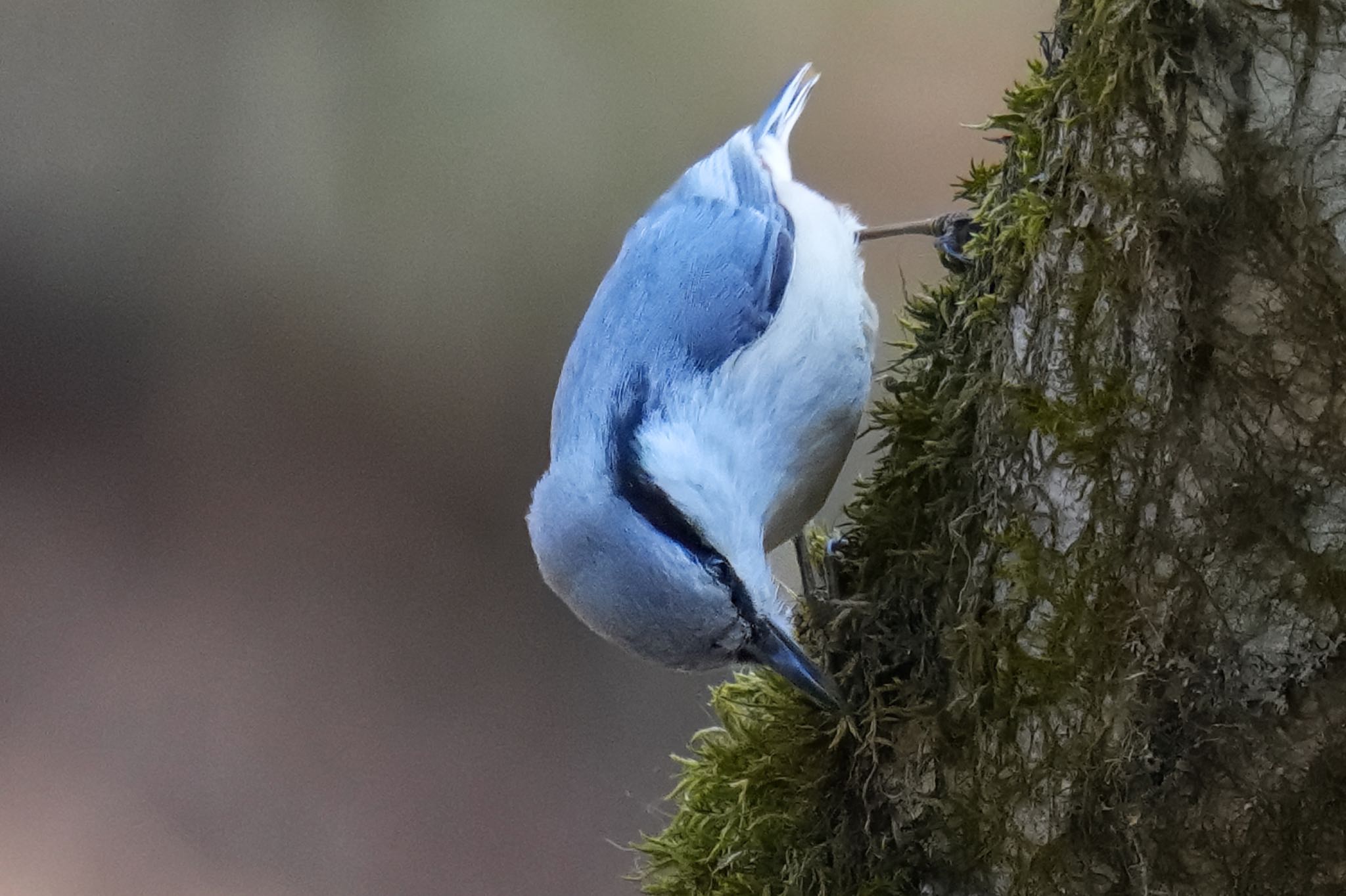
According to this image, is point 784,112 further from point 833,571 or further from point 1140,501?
point 1140,501

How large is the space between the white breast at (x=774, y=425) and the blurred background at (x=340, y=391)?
76cm

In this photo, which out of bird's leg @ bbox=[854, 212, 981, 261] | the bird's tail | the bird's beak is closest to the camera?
the bird's beak

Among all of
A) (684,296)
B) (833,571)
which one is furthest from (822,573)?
(684,296)

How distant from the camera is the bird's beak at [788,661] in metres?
1.03

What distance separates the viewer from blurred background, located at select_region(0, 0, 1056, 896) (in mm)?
2078

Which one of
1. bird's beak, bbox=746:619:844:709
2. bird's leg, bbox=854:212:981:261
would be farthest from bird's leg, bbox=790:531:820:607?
bird's leg, bbox=854:212:981:261

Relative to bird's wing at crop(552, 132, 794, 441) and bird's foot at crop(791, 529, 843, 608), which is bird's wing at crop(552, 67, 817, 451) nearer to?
bird's wing at crop(552, 132, 794, 441)

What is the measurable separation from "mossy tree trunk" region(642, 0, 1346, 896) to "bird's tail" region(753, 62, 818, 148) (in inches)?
32.4

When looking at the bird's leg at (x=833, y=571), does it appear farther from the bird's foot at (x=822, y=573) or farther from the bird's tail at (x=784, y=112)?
the bird's tail at (x=784, y=112)

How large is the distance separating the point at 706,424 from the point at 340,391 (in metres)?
1.34

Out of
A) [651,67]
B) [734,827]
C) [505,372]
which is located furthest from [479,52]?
[734,827]

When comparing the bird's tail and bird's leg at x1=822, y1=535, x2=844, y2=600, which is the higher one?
the bird's tail

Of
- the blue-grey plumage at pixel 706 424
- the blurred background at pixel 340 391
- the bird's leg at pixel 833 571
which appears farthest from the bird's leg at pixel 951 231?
the blurred background at pixel 340 391

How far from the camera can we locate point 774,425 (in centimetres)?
121
